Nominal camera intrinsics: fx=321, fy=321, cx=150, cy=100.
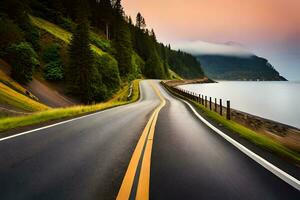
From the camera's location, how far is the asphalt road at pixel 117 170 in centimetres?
469

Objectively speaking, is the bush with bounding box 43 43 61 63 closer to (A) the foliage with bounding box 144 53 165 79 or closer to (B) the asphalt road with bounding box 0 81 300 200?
(B) the asphalt road with bounding box 0 81 300 200

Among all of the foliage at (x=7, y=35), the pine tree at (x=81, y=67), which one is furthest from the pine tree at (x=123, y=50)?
the foliage at (x=7, y=35)

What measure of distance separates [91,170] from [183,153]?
2.54 m

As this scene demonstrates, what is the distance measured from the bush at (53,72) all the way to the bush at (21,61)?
7955 millimetres

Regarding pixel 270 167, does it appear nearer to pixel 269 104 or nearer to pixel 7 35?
pixel 7 35

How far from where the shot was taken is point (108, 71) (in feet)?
217

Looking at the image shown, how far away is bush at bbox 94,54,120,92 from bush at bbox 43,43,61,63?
7.76 meters

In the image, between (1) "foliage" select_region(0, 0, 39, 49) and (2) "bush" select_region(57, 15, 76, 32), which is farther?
(2) "bush" select_region(57, 15, 76, 32)

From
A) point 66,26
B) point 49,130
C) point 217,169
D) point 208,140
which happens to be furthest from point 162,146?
point 66,26

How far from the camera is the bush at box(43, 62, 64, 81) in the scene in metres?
57.7

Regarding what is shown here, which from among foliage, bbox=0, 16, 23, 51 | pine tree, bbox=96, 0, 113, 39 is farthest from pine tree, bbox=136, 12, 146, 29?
foliage, bbox=0, 16, 23, 51

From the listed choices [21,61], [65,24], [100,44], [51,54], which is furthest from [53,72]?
[65,24]

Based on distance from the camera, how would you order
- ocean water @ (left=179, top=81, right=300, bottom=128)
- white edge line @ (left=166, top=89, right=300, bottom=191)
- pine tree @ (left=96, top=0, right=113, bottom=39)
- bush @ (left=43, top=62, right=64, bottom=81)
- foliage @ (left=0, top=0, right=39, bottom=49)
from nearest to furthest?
white edge line @ (left=166, top=89, right=300, bottom=191), ocean water @ (left=179, top=81, right=300, bottom=128), bush @ (left=43, top=62, right=64, bottom=81), foliage @ (left=0, top=0, right=39, bottom=49), pine tree @ (left=96, top=0, right=113, bottom=39)

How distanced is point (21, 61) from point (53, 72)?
10.7 meters
